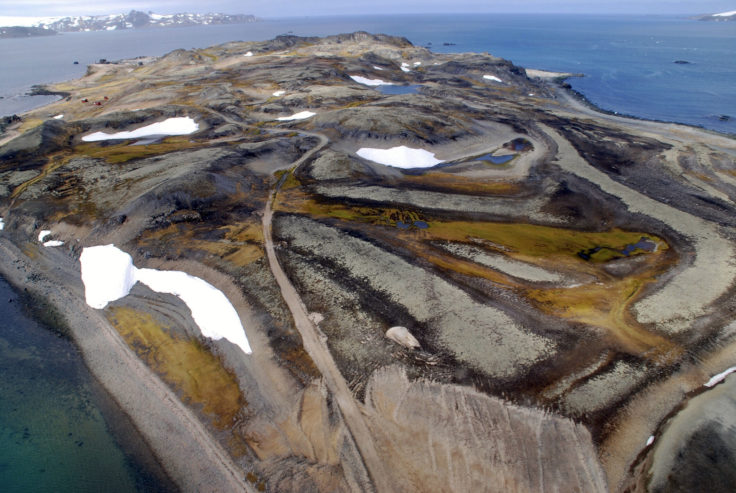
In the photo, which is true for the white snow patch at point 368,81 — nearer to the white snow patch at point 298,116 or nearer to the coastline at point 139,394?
the white snow patch at point 298,116

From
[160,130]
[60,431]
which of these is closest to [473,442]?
[60,431]

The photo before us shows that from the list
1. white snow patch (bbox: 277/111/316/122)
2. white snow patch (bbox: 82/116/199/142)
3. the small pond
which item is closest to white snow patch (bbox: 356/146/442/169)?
white snow patch (bbox: 277/111/316/122)

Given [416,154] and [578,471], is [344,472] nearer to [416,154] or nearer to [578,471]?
[578,471]

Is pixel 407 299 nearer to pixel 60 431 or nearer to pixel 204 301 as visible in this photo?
pixel 204 301

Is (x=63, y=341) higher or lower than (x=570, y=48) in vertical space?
lower

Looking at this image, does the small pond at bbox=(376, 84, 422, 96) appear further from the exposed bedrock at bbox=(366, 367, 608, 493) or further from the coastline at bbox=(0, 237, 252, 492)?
the exposed bedrock at bbox=(366, 367, 608, 493)

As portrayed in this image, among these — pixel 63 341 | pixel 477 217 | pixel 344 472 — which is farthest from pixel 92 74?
pixel 344 472

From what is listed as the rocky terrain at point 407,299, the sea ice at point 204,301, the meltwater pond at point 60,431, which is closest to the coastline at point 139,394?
the rocky terrain at point 407,299
